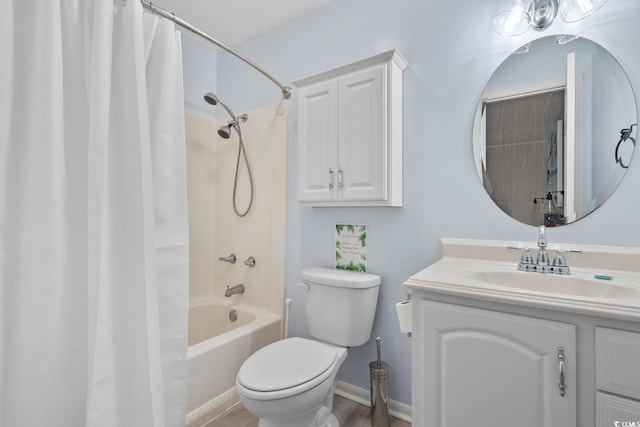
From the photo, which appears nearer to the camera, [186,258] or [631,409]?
[631,409]

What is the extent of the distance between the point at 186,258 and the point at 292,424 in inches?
34.3

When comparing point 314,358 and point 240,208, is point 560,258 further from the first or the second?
point 240,208

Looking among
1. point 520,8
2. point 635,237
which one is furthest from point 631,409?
point 520,8

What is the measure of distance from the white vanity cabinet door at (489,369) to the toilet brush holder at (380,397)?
0.49 meters

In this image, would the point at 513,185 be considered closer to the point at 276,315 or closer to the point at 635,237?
the point at 635,237

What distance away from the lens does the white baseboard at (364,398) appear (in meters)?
1.58

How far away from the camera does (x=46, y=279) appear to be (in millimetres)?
815

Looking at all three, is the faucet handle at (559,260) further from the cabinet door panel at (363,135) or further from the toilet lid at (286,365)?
the toilet lid at (286,365)

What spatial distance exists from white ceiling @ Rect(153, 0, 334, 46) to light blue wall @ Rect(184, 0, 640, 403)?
0.43 ft

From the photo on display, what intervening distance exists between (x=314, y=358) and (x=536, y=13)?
1.78 meters

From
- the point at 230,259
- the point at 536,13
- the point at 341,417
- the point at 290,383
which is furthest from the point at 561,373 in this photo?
the point at 230,259

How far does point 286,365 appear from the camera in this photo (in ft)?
4.36

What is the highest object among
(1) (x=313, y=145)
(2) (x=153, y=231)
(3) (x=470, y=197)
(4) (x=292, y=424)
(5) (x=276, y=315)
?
(1) (x=313, y=145)

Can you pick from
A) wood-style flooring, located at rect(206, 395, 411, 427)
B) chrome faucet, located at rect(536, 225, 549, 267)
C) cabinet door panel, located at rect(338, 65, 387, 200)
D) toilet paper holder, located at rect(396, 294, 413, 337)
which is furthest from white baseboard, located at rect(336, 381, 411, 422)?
cabinet door panel, located at rect(338, 65, 387, 200)
